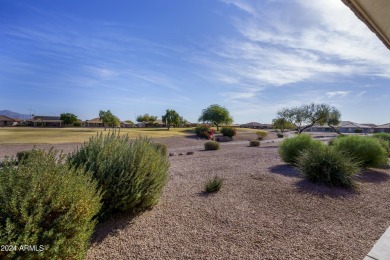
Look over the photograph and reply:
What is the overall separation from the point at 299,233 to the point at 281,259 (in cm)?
121

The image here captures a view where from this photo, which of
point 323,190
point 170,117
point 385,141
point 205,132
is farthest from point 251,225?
point 170,117

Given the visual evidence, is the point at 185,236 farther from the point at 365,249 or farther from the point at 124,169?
the point at 365,249

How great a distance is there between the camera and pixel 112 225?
463 cm

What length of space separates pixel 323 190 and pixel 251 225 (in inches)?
164

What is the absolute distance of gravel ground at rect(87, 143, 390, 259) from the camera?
3877mm

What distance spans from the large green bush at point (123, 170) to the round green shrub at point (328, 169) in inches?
241

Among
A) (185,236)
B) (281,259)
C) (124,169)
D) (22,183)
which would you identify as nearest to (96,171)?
(124,169)

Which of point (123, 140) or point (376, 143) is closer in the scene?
point (123, 140)

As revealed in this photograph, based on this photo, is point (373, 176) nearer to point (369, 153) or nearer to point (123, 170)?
point (369, 153)

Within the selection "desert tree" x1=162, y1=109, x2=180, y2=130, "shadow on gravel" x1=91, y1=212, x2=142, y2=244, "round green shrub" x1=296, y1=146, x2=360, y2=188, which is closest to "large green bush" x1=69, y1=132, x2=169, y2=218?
"shadow on gravel" x1=91, y1=212, x2=142, y2=244

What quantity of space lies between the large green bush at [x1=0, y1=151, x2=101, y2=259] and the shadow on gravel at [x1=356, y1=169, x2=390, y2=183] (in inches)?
431

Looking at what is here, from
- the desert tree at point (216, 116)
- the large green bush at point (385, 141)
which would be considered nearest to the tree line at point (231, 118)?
the desert tree at point (216, 116)

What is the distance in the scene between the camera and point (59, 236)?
111 inches

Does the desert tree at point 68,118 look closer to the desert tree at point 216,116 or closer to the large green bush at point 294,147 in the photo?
the desert tree at point 216,116
